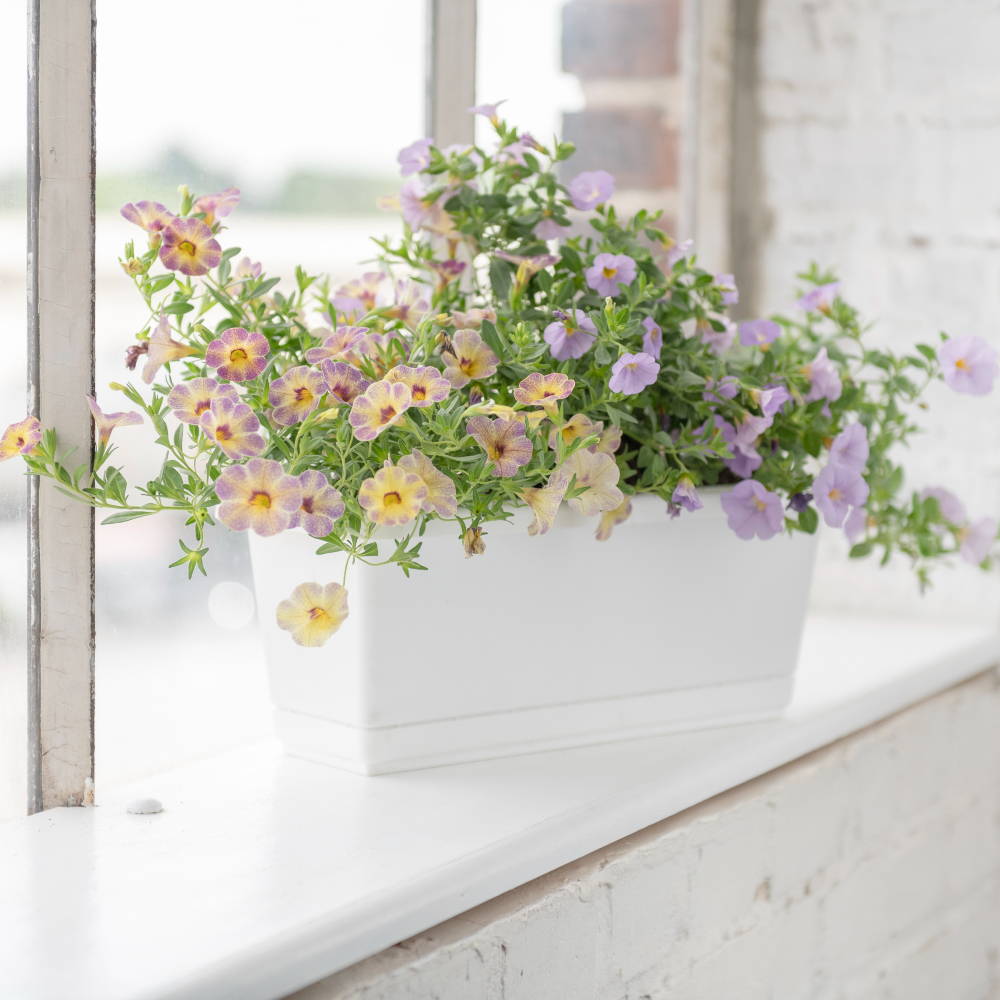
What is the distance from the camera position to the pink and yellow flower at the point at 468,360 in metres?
0.75

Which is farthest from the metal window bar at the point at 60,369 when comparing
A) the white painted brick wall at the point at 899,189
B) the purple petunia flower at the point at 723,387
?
the white painted brick wall at the point at 899,189

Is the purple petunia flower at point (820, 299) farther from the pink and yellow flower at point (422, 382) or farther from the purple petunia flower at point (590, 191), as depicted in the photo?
the pink and yellow flower at point (422, 382)

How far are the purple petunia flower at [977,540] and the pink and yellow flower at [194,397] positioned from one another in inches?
28.0

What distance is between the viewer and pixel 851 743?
106cm

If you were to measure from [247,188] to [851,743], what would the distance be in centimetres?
70

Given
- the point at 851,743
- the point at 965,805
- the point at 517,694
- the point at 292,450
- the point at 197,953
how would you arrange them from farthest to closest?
the point at 965,805, the point at 851,743, the point at 517,694, the point at 292,450, the point at 197,953

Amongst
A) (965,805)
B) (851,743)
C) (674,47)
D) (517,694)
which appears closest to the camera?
(517,694)

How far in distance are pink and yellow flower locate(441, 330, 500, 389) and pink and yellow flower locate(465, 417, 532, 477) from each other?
0.06 m

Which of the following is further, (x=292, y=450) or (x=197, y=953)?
(x=292, y=450)

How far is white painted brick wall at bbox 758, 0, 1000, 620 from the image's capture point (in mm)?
1301

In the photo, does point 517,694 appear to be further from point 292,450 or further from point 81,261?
point 81,261

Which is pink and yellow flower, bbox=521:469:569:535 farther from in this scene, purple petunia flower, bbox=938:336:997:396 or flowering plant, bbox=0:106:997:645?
purple petunia flower, bbox=938:336:997:396

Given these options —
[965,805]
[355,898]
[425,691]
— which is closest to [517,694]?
[425,691]

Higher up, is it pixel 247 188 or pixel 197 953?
pixel 247 188
